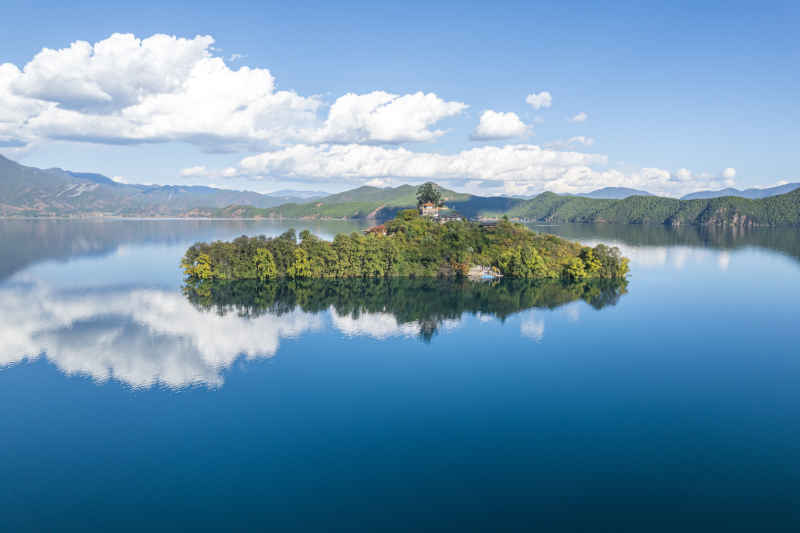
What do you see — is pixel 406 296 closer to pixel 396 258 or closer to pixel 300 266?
pixel 396 258

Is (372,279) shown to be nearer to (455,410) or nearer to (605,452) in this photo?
(455,410)

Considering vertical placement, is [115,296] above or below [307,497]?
above

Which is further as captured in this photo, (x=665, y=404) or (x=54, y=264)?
(x=54, y=264)

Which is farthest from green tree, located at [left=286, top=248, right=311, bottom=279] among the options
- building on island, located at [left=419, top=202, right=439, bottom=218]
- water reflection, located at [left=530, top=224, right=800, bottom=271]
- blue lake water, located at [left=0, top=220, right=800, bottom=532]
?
water reflection, located at [left=530, top=224, right=800, bottom=271]

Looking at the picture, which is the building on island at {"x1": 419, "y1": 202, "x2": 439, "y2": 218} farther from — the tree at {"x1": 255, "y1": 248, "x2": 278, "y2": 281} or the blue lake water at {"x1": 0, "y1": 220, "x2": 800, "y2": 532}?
the blue lake water at {"x1": 0, "y1": 220, "x2": 800, "y2": 532}

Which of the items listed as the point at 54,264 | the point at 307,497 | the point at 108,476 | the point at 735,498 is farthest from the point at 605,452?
the point at 54,264

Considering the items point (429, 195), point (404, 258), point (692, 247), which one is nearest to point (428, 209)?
point (429, 195)

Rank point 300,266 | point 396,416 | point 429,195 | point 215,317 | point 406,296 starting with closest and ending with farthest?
point 396,416 < point 215,317 < point 406,296 < point 300,266 < point 429,195
